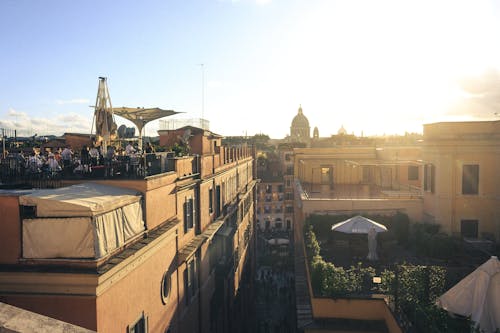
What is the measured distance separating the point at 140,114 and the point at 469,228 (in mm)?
16400

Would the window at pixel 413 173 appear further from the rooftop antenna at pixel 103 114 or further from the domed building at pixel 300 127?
the domed building at pixel 300 127

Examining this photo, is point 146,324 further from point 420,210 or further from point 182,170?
point 420,210

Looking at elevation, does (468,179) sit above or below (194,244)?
above

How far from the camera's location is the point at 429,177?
20891 mm

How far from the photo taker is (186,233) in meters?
14.4

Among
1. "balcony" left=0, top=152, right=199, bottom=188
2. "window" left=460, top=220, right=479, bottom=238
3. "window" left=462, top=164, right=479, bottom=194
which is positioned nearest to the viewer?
"balcony" left=0, top=152, right=199, bottom=188

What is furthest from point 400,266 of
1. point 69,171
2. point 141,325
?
point 69,171

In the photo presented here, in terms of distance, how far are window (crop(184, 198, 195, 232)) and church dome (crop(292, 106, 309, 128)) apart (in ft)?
341

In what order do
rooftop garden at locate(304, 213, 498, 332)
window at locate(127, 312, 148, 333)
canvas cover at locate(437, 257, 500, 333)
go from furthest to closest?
rooftop garden at locate(304, 213, 498, 332), canvas cover at locate(437, 257, 500, 333), window at locate(127, 312, 148, 333)

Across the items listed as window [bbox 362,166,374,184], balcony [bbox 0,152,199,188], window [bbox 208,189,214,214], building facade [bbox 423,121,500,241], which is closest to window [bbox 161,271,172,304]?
balcony [bbox 0,152,199,188]

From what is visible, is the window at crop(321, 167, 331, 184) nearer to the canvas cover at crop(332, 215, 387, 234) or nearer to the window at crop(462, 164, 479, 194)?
the window at crop(462, 164, 479, 194)

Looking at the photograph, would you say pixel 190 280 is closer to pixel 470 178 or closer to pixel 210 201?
pixel 210 201

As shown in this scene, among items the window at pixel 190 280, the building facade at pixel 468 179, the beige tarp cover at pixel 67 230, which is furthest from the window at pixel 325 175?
the beige tarp cover at pixel 67 230

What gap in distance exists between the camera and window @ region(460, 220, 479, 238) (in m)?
19.8
